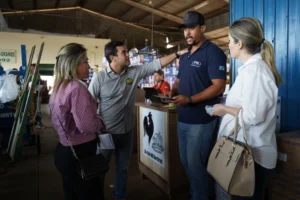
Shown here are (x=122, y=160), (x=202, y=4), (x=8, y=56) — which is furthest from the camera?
(x=8, y=56)

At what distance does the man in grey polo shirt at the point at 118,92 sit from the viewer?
2.33 metres

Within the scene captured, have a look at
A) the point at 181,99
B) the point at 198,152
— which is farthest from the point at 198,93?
the point at 198,152

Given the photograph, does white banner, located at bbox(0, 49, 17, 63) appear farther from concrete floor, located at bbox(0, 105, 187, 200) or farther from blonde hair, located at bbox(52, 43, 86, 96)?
blonde hair, located at bbox(52, 43, 86, 96)

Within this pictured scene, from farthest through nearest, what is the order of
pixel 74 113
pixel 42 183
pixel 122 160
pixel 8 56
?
pixel 8 56
pixel 42 183
pixel 122 160
pixel 74 113

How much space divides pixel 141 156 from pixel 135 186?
39cm

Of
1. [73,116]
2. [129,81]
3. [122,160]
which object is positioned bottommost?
[122,160]

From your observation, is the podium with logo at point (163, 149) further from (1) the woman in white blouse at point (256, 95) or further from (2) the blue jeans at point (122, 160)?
(1) the woman in white blouse at point (256, 95)

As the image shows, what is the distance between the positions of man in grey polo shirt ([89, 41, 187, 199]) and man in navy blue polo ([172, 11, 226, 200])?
34 cm

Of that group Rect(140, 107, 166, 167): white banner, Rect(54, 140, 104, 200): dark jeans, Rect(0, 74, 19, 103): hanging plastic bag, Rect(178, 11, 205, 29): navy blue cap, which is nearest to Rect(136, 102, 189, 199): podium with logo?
Rect(140, 107, 166, 167): white banner

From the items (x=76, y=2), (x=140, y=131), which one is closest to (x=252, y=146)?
(x=140, y=131)

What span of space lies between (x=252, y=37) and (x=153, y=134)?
180 centimetres

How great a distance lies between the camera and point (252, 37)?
1372mm

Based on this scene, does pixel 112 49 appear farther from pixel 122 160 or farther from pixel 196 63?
pixel 122 160

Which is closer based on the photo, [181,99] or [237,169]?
[237,169]
